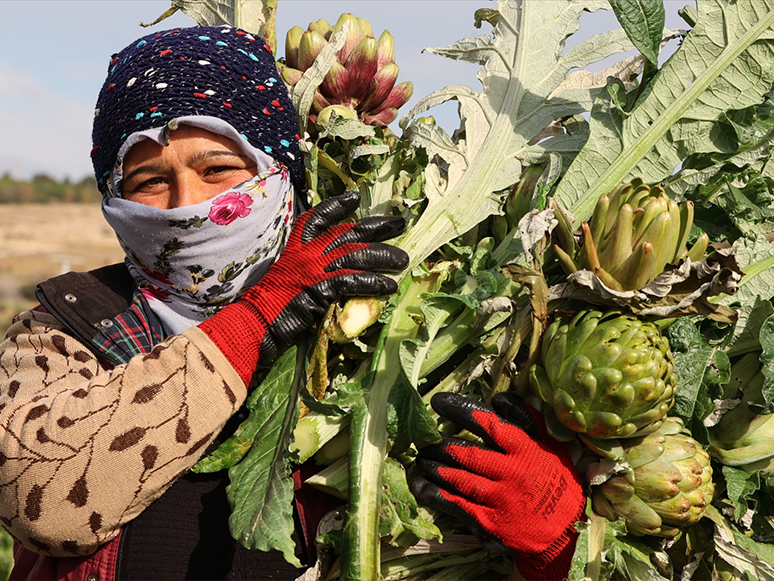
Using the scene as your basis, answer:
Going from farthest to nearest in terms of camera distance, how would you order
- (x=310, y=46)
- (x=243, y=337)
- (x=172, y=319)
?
(x=310, y=46) → (x=172, y=319) → (x=243, y=337)

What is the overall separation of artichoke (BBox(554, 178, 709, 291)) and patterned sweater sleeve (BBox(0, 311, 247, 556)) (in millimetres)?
874

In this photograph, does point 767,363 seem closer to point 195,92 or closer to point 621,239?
point 621,239

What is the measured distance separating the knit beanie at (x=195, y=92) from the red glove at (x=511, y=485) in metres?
0.87

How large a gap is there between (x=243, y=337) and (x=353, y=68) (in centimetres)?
92

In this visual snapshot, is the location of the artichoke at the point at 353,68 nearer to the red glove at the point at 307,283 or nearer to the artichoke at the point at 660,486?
the red glove at the point at 307,283

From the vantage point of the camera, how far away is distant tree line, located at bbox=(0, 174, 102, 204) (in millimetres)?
30922

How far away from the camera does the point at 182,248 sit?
5.80 feet

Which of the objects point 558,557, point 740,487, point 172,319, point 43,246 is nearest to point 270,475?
point 172,319

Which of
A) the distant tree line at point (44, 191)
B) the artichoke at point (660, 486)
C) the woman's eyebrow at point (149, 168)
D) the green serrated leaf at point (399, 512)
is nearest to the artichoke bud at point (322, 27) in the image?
the woman's eyebrow at point (149, 168)

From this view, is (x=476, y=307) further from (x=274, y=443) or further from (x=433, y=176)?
(x=274, y=443)

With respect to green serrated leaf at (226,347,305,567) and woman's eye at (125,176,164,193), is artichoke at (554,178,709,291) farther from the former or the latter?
woman's eye at (125,176,164,193)

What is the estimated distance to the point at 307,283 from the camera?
1654mm

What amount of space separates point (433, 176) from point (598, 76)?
57 centimetres

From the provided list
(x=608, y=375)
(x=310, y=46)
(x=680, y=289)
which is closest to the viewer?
(x=608, y=375)
